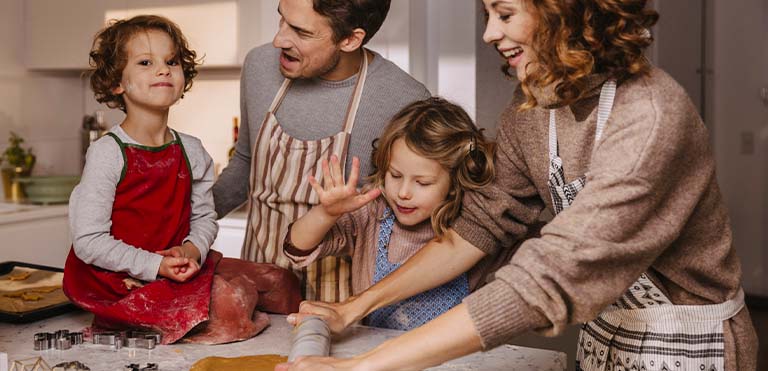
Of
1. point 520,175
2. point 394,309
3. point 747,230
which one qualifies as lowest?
point 747,230

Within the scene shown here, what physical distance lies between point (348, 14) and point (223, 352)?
0.77m

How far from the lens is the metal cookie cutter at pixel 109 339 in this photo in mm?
1489

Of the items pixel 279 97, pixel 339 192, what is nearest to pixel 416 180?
pixel 339 192

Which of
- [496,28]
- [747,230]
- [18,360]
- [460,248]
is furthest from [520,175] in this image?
[747,230]

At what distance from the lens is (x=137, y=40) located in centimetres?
166

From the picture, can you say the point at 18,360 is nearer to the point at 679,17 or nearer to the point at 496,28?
the point at 496,28

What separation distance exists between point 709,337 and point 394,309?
0.66 meters

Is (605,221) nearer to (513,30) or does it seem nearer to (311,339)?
(513,30)

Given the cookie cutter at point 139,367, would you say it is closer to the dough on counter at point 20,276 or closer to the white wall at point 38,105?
the dough on counter at point 20,276

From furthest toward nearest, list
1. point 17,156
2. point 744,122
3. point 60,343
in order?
1. point 744,122
2. point 17,156
3. point 60,343

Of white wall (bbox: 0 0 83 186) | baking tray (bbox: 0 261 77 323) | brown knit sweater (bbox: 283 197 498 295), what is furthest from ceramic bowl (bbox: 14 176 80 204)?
brown knit sweater (bbox: 283 197 498 295)

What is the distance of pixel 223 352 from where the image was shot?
1478 millimetres

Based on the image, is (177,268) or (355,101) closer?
(177,268)

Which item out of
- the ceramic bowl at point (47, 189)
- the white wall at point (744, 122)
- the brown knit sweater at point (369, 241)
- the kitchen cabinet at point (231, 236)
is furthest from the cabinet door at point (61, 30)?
the white wall at point (744, 122)
